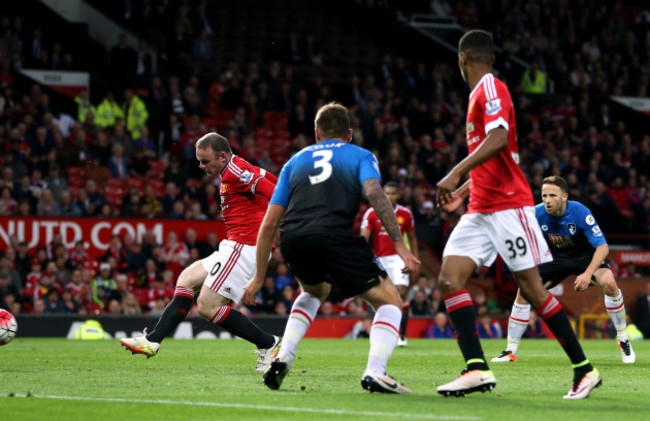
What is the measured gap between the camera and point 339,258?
8.19 m

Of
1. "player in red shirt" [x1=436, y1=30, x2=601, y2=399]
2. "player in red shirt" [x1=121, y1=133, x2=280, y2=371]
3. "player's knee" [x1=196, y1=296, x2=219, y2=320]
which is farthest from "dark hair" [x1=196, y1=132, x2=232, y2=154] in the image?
"player in red shirt" [x1=436, y1=30, x2=601, y2=399]

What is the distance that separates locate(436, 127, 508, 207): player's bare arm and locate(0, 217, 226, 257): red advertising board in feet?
48.2

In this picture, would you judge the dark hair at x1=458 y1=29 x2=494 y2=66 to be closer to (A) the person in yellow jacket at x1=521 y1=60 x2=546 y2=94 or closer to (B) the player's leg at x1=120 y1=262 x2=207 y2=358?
(B) the player's leg at x1=120 y1=262 x2=207 y2=358

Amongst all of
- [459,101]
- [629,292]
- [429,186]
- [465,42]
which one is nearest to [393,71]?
[459,101]

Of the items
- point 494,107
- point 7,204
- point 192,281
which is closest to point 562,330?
point 494,107

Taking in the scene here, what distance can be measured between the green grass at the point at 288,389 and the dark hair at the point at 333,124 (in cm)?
194

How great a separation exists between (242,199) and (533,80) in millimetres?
23329

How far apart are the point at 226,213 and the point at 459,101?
20326 mm

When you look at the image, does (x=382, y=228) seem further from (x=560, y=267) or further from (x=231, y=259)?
(x=231, y=259)

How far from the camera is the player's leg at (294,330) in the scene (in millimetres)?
8492

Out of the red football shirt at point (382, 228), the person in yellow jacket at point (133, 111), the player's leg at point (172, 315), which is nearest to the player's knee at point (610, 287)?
the red football shirt at point (382, 228)

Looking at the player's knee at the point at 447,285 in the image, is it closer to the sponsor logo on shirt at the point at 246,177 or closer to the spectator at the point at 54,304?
the sponsor logo on shirt at the point at 246,177

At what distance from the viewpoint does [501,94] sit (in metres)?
8.13

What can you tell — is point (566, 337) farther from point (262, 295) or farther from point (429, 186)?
point (429, 186)
